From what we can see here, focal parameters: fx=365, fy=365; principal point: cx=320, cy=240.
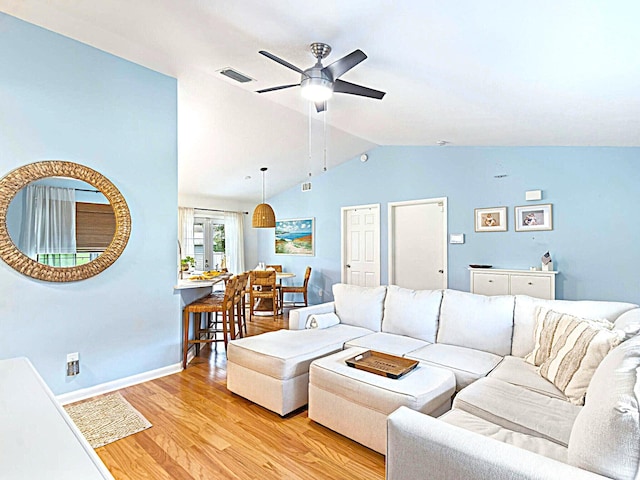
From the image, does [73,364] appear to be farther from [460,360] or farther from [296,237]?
[296,237]

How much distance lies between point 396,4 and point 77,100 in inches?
106

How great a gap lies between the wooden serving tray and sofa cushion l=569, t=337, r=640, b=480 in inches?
44.2

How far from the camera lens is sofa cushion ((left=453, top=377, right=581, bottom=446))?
1.70 m

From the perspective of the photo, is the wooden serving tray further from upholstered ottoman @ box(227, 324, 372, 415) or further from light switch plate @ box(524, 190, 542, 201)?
light switch plate @ box(524, 190, 542, 201)

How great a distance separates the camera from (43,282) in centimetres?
294

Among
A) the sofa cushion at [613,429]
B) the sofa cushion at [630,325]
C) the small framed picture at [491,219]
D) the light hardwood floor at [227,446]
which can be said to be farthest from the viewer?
the small framed picture at [491,219]

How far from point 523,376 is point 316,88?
2350mm

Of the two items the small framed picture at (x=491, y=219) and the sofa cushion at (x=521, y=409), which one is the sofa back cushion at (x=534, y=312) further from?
the small framed picture at (x=491, y=219)

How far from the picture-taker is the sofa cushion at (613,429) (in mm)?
1091

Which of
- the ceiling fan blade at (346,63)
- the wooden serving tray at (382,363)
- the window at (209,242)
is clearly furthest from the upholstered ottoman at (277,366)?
the window at (209,242)

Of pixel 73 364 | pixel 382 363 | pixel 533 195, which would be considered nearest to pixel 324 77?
pixel 382 363

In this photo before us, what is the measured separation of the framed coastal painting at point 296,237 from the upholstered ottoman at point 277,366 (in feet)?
14.4

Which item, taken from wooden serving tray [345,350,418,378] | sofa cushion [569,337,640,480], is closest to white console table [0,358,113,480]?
sofa cushion [569,337,640,480]

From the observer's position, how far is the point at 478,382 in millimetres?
2211
